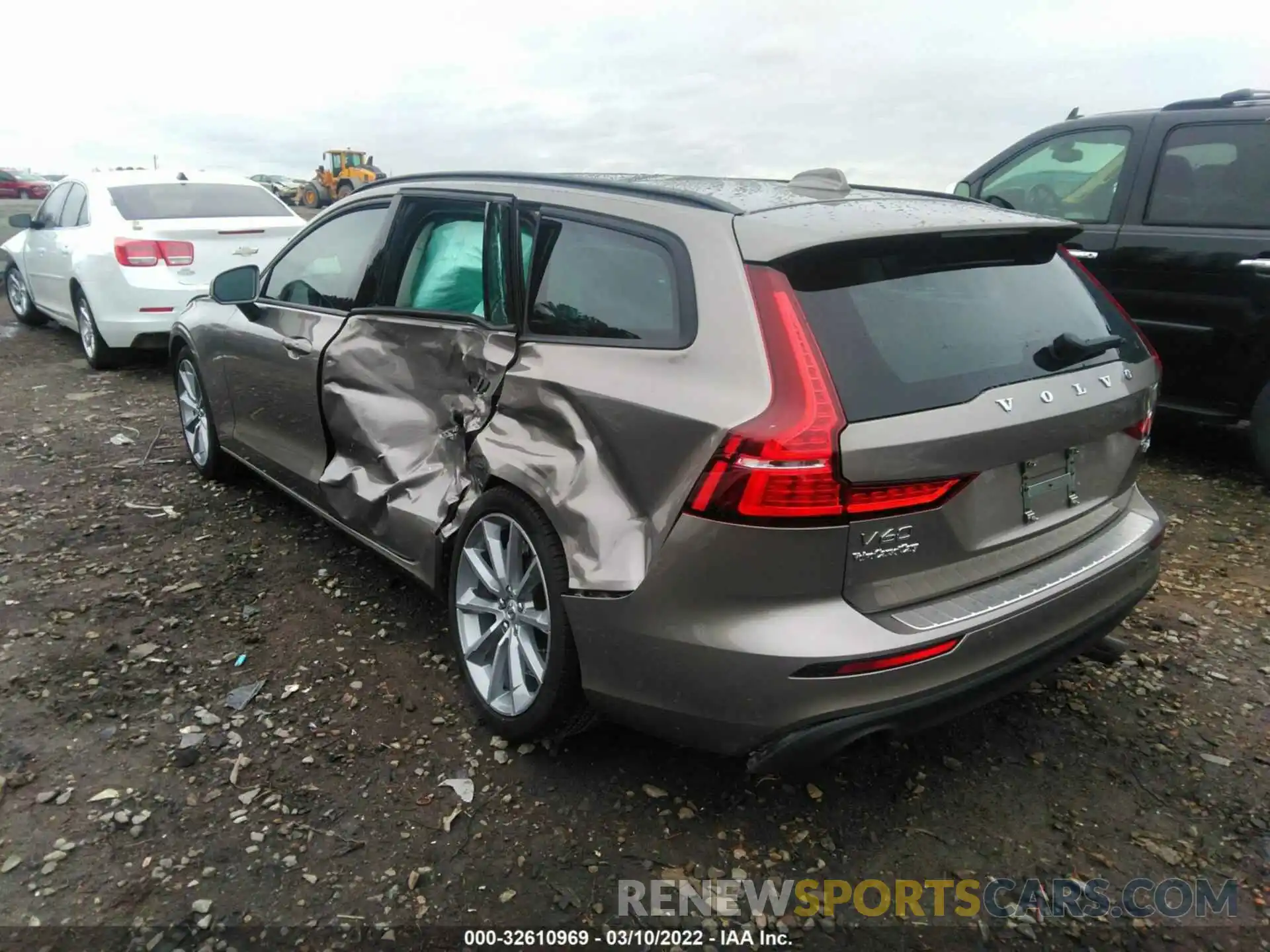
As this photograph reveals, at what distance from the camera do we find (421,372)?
3148mm

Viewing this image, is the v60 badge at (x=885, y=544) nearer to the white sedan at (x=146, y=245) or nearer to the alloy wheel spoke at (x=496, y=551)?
the alloy wheel spoke at (x=496, y=551)

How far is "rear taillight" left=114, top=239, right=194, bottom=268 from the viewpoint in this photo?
23.7ft

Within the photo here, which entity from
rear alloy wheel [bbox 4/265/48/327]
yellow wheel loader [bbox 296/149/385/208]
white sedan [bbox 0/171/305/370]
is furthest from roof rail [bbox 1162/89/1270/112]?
yellow wheel loader [bbox 296/149/385/208]

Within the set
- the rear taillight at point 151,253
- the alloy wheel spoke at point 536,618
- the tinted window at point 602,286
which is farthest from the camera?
the rear taillight at point 151,253

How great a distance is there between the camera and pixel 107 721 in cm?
289

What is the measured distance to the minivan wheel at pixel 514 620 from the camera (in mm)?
2455

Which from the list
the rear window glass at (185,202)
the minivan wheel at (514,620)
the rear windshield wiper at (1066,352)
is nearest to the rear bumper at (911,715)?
the minivan wheel at (514,620)

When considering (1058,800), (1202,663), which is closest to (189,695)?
(1058,800)

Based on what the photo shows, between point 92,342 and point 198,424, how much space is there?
12.4 feet

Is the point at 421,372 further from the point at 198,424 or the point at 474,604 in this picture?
the point at 198,424

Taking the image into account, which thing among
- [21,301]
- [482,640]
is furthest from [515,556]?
[21,301]

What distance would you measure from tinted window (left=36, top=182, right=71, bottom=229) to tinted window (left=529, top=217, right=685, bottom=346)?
7.99 meters

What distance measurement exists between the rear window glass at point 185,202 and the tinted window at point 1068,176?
605 cm

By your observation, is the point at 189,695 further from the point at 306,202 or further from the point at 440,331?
the point at 306,202
